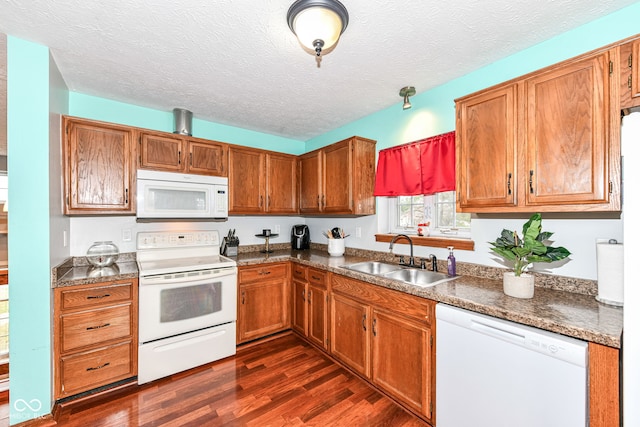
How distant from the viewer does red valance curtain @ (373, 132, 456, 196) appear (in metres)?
2.22

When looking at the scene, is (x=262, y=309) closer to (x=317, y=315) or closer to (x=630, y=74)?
(x=317, y=315)

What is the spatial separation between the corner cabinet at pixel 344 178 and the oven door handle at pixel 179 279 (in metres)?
1.29

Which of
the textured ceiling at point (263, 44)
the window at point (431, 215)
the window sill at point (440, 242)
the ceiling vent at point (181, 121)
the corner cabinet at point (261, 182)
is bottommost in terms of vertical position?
the window sill at point (440, 242)

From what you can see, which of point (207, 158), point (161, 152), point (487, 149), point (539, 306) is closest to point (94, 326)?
point (161, 152)

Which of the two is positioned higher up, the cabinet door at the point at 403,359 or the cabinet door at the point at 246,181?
the cabinet door at the point at 246,181

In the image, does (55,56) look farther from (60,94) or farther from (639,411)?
(639,411)

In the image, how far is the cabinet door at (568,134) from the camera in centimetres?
131

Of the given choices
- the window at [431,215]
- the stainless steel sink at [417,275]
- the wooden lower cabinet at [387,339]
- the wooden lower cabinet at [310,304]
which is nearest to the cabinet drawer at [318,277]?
the wooden lower cabinet at [310,304]

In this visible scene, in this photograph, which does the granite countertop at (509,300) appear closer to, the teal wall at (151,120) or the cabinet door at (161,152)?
the cabinet door at (161,152)

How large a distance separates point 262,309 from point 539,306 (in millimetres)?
2359

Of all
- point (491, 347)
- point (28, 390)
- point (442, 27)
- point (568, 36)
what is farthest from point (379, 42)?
point (28, 390)

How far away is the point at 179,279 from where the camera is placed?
2.30 meters

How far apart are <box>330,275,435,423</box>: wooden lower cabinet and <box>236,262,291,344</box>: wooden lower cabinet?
2.45 ft

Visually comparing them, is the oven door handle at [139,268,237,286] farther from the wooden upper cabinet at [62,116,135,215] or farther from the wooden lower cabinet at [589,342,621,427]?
the wooden lower cabinet at [589,342,621,427]
